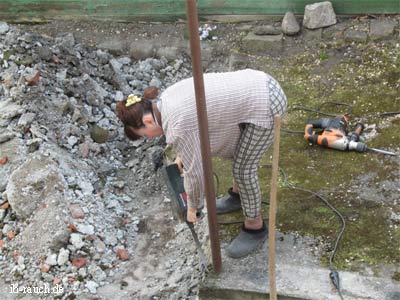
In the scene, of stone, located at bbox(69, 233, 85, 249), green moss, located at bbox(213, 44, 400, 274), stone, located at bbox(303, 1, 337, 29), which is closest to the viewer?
green moss, located at bbox(213, 44, 400, 274)

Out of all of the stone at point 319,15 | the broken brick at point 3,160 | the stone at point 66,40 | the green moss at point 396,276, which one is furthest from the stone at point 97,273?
the stone at point 319,15

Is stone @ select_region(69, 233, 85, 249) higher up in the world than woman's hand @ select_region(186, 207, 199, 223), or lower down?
lower down

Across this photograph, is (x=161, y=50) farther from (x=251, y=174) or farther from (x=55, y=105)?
(x=251, y=174)

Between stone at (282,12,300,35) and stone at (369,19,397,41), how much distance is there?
0.77 metres

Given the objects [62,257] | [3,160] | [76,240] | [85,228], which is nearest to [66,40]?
[3,160]

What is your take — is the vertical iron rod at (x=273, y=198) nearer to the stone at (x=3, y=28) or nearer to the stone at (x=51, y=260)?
the stone at (x=51, y=260)

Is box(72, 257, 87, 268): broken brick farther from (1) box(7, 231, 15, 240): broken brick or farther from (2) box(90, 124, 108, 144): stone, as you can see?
(2) box(90, 124, 108, 144): stone

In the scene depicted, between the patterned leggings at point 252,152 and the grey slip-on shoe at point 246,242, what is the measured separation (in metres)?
0.12

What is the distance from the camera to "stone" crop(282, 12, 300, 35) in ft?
18.6

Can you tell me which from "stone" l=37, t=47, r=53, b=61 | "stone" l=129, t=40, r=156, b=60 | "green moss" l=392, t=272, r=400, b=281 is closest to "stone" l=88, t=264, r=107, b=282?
"green moss" l=392, t=272, r=400, b=281

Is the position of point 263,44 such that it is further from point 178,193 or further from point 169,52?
point 178,193

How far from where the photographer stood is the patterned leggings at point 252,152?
280 cm

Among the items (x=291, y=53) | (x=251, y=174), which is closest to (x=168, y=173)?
(x=251, y=174)

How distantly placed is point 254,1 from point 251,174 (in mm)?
3434
